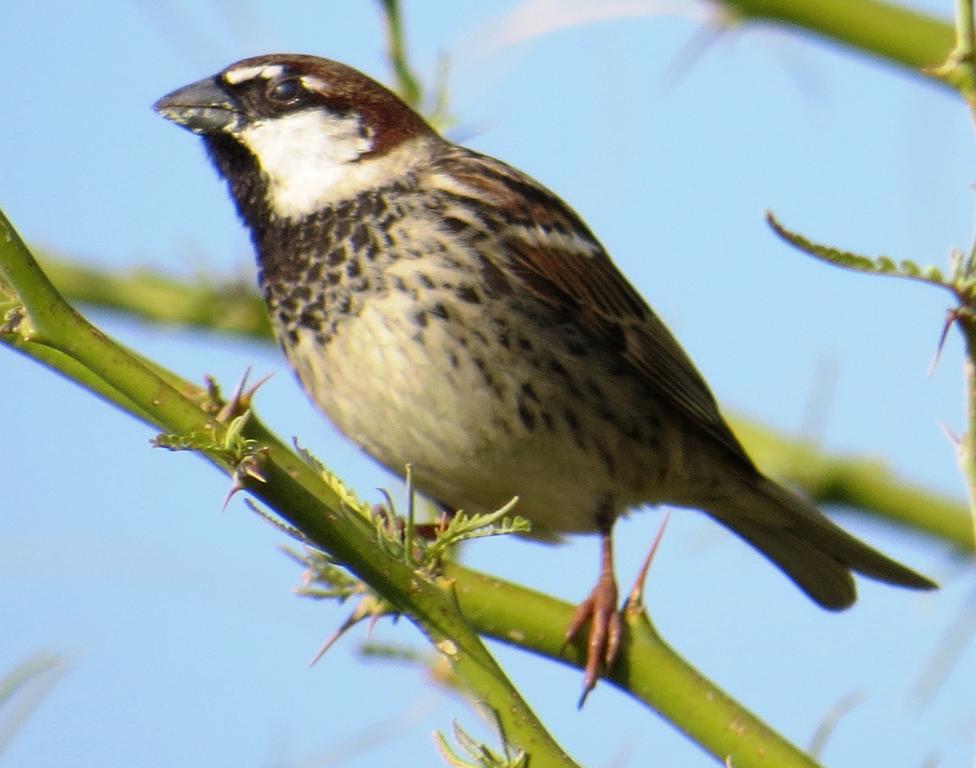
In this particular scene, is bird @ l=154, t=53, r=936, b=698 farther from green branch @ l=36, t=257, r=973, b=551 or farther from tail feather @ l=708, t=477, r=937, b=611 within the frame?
green branch @ l=36, t=257, r=973, b=551

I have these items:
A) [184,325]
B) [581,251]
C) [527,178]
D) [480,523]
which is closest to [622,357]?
[581,251]

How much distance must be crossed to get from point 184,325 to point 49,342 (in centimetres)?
143

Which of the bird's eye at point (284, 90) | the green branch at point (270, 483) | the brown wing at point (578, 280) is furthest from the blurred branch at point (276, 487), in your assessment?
the bird's eye at point (284, 90)

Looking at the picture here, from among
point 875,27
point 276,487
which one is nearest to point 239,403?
point 276,487

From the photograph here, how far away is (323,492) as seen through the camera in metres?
1.55

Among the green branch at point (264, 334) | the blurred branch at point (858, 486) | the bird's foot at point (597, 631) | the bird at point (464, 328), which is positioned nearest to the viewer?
the bird's foot at point (597, 631)

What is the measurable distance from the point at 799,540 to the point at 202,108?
1.51 meters

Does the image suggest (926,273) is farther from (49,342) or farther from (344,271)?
(344,271)

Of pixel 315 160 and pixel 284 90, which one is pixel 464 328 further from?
pixel 284 90

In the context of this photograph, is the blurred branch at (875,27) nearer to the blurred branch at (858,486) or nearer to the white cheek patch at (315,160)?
the blurred branch at (858,486)

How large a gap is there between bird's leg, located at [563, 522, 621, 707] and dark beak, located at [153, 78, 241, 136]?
1099mm

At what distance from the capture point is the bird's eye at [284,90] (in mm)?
2984

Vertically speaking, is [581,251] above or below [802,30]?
below

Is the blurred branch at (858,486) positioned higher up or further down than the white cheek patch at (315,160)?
further down
